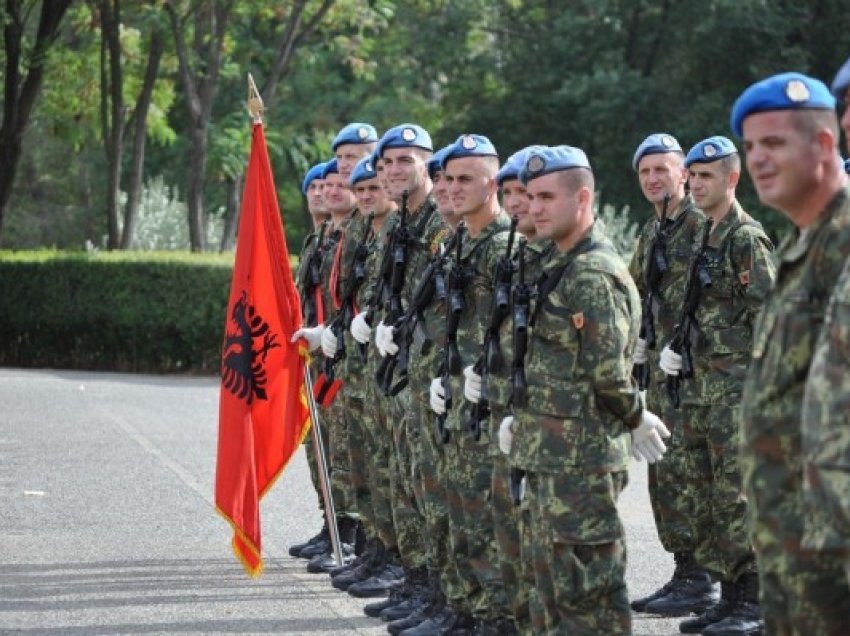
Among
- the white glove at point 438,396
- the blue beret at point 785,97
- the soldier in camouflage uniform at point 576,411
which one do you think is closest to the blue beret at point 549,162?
the soldier in camouflage uniform at point 576,411

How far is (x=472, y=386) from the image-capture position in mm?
7375

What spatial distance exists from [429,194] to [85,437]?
794cm

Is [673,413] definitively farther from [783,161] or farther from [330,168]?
[783,161]

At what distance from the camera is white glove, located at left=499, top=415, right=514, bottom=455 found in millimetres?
6727

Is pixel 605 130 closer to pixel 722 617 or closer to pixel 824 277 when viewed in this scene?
pixel 722 617

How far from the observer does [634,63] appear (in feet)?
130

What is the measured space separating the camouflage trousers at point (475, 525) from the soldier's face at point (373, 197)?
222 centimetres

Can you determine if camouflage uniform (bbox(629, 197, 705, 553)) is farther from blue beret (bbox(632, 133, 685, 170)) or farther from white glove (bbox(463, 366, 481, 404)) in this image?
white glove (bbox(463, 366, 481, 404))

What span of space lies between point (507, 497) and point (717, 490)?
207 centimetres

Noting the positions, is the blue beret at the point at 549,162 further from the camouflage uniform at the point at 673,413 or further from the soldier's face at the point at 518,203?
the camouflage uniform at the point at 673,413

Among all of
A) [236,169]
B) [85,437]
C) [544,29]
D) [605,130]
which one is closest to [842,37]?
[605,130]

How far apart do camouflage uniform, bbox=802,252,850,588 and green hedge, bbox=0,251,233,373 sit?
20900 mm

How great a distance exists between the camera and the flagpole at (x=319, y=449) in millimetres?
9828

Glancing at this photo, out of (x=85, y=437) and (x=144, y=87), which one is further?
(x=144, y=87)
